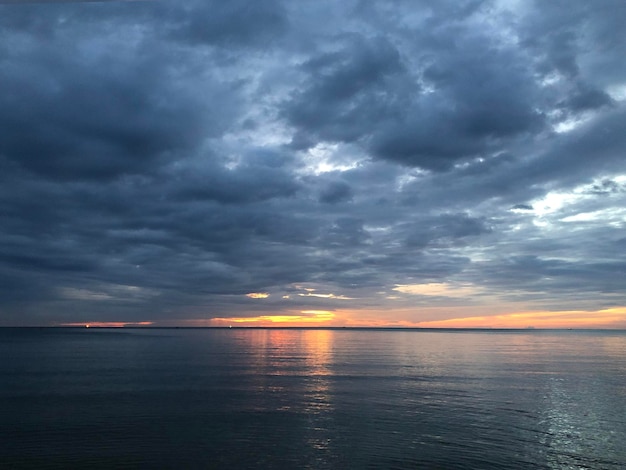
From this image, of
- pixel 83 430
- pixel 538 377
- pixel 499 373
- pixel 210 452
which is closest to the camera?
pixel 210 452

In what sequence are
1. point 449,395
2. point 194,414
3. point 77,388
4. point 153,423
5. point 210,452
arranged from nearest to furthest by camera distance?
point 210,452
point 153,423
point 194,414
point 449,395
point 77,388

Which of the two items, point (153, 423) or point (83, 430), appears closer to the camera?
point (83, 430)

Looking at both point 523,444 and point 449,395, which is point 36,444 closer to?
point 523,444

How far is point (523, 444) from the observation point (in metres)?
28.5

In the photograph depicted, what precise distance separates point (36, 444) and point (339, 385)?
2976cm

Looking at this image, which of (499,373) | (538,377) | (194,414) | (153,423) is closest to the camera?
(153,423)

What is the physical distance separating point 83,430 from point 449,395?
2972 centimetres

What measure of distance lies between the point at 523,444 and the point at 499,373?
125 feet

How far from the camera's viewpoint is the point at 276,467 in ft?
78.4

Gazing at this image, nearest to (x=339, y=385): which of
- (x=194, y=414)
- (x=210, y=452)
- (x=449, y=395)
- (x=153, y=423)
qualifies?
(x=449, y=395)

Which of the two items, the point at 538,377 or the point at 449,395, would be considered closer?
the point at 449,395

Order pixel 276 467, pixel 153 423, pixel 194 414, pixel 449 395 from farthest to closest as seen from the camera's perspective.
Answer: pixel 449 395, pixel 194 414, pixel 153 423, pixel 276 467

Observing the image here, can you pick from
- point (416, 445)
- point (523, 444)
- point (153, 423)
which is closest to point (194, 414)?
point (153, 423)

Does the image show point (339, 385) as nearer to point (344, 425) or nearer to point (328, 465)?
point (344, 425)
